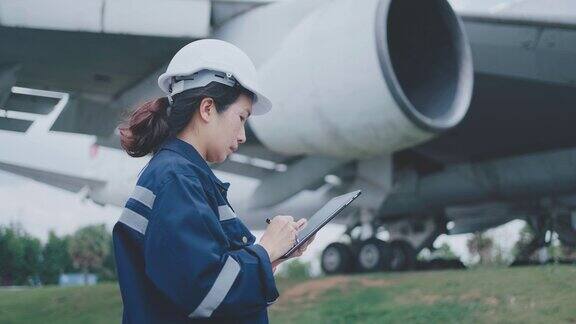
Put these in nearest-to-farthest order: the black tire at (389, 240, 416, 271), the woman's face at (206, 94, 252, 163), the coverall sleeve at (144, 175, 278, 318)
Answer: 1. the coverall sleeve at (144, 175, 278, 318)
2. the woman's face at (206, 94, 252, 163)
3. the black tire at (389, 240, 416, 271)

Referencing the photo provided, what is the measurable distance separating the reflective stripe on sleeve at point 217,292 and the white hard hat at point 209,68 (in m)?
0.42

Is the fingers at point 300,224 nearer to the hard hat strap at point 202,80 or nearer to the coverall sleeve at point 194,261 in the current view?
the coverall sleeve at point 194,261

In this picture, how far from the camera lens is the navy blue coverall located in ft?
4.26

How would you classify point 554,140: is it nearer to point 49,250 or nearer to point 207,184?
point 207,184

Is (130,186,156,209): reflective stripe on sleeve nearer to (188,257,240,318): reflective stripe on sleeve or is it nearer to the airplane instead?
(188,257,240,318): reflective stripe on sleeve

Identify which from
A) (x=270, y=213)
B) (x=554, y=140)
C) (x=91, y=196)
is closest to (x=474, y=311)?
(x=554, y=140)

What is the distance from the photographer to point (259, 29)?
641 centimetres

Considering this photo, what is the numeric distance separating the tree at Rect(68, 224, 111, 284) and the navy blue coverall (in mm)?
58431

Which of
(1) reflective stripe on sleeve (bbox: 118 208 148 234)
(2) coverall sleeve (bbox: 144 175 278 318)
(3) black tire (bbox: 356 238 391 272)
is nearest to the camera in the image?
(2) coverall sleeve (bbox: 144 175 278 318)

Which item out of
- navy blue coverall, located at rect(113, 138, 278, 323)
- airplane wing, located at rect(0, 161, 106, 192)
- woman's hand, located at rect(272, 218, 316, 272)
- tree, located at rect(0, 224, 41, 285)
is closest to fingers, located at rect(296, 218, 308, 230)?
woman's hand, located at rect(272, 218, 316, 272)

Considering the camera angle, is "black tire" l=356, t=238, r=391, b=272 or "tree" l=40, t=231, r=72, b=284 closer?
"black tire" l=356, t=238, r=391, b=272

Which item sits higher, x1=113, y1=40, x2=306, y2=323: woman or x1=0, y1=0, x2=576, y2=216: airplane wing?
x1=0, y1=0, x2=576, y2=216: airplane wing

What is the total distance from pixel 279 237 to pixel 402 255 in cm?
927

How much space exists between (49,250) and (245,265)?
58.6 meters
